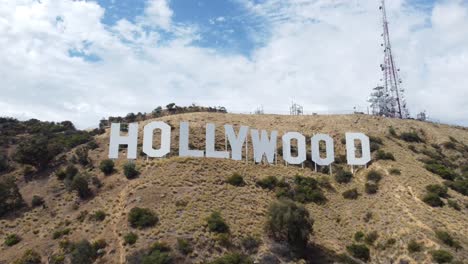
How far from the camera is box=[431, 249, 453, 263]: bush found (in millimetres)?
45719

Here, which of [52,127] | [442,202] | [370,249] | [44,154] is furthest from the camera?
[52,127]

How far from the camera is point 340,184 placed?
64625mm

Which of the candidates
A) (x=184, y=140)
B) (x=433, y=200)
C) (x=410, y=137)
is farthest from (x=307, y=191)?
(x=410, y=137)

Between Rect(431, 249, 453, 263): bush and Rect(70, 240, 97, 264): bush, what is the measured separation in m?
32.4

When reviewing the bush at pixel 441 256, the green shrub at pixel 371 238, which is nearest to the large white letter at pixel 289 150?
the green shrub at pixel 371 238

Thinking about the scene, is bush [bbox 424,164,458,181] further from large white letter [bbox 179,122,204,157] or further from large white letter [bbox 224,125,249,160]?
large white letter [bbox 179,122,204,157]

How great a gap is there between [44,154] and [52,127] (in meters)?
29.5

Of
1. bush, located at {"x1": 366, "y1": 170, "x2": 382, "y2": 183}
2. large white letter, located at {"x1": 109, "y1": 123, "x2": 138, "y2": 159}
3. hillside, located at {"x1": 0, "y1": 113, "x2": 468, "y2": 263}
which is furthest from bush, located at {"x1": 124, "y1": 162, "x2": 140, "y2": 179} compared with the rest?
bush, located at {"x1": 366, "y1": 170, "x2": 382, "y2": 183}

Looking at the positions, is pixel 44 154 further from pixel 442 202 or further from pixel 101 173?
pixel 442 202

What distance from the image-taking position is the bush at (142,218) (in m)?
48.9

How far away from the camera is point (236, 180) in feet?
193

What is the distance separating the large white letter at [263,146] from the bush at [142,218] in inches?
757

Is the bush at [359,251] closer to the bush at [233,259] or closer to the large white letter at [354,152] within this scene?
the bush at [233,259]

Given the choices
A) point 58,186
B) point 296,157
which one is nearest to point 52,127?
point 58,186
